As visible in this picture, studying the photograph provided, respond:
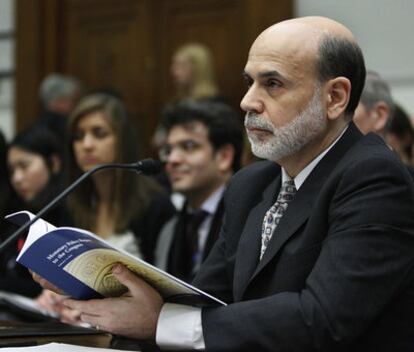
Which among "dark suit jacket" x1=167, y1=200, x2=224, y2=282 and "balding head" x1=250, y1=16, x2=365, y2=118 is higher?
"balding head" x1=250, y1=16, x2=365, y2=118

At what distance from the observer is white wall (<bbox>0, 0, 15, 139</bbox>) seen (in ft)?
26.7

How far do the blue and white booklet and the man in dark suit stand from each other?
3 centimetres

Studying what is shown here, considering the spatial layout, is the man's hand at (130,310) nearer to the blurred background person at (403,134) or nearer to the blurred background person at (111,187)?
the blurred background person at (111,187)

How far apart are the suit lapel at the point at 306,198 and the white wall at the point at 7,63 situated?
633cm

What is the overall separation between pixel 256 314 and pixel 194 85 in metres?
4.61

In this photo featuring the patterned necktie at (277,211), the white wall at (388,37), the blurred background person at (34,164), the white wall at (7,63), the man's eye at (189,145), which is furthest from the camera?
the white wall at (7,63)

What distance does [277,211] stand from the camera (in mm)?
2148

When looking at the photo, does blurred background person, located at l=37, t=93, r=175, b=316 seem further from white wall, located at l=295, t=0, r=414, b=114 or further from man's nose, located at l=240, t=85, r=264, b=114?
white wall, located at l=295, t=0, r=414, b=114

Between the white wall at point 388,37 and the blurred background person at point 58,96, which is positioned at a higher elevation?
the white wall at point 388,37

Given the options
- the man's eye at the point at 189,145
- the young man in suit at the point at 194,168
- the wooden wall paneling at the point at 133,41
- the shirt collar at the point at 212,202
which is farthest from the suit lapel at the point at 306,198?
the wooden wall paneling at the point at 133,41

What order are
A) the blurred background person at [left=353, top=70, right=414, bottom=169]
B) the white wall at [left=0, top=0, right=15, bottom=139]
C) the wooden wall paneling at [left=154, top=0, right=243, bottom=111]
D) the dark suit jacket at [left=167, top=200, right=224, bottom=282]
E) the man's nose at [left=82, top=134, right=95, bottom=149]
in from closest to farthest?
the blurred background person at [left=353, top=70, right=414, bottom=169] → the dark suit jacket at [left=167, top=200, right=224, bottom=282] → the man's nose at [left=82, top=134, right=95, bottom=149] → the wooden wall paneling at [left=154, top=0, right=243, bottom=111] → the white wall at [left=0, top=0, right=15, bottom=139]

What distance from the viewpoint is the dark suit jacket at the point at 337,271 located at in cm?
182

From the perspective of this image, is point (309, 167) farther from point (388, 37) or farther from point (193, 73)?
point (193, 73)

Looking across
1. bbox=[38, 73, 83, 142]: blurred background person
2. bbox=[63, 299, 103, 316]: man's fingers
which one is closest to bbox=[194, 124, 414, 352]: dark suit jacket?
bbox=[63, 299, 103, 316]: man's fingers
